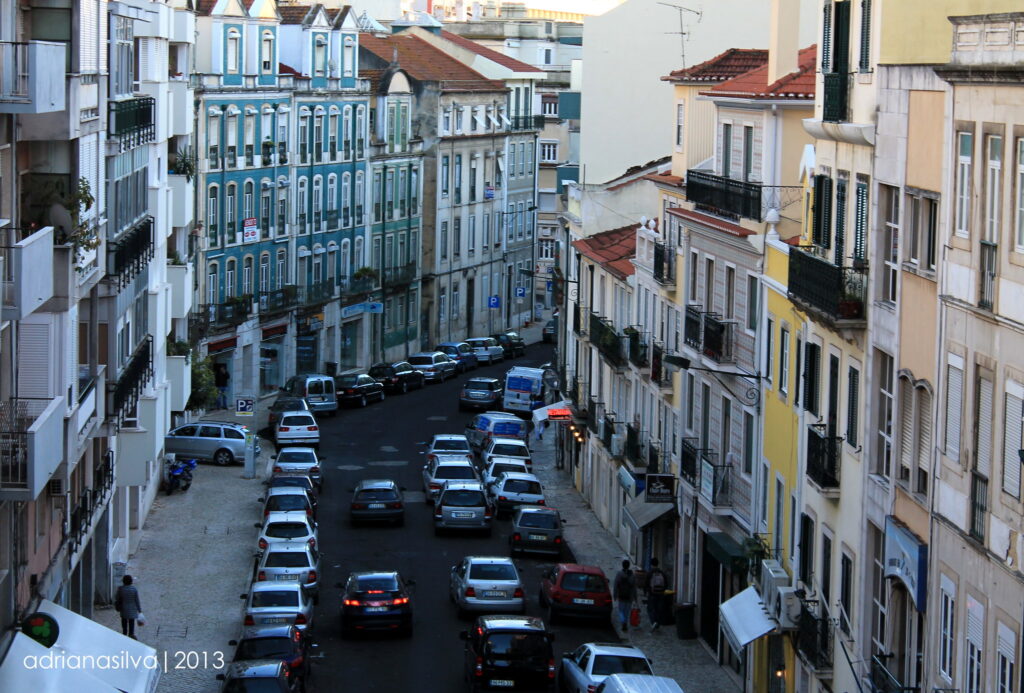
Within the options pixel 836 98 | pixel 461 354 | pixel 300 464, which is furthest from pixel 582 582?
pixel 461 354

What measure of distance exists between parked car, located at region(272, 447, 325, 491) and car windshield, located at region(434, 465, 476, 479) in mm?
3902

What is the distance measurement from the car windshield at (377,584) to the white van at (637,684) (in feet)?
25.2

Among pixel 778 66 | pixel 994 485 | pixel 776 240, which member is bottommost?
pixel 994 485

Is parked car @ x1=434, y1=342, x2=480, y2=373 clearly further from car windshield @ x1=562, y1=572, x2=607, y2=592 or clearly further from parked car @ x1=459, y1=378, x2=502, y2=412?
car windshield @ x1=562, y1=572, x2=607, y2=592

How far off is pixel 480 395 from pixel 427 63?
25941mm

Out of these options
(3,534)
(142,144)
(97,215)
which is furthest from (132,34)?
(3,534)

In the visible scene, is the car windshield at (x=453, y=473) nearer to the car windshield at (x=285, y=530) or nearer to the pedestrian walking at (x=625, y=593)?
the car windshield at (x=285, y=530)

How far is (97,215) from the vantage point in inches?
1198

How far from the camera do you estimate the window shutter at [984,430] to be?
65.2ft

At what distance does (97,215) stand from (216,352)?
3242cm

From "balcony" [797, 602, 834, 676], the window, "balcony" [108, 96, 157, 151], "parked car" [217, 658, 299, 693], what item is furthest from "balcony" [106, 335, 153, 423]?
the window

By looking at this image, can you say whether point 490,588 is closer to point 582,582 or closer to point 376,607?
point 582,582

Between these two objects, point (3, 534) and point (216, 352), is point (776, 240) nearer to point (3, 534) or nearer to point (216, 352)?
point (3, 534)

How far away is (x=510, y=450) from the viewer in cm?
5500
